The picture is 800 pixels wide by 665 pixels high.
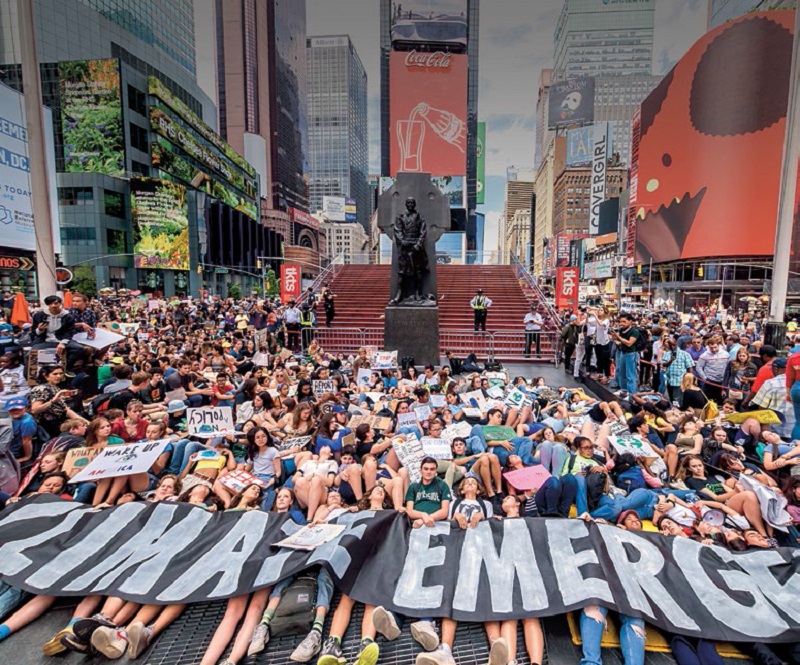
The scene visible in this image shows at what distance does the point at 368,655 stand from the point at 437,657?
1.77 ft

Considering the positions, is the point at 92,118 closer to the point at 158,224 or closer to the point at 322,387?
the point at 158,224

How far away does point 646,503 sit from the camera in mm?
5137

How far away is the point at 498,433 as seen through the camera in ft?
23.5

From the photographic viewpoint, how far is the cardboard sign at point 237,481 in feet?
18.0

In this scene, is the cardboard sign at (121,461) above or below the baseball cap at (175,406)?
above

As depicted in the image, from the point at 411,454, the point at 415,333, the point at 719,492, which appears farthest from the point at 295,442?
the point at 415,333

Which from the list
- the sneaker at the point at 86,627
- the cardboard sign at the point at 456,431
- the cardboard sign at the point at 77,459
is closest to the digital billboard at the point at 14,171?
the cardboard sign at the point at 77,459

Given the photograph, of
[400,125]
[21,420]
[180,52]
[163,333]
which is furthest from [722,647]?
[180,52]

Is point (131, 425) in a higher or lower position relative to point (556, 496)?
higher

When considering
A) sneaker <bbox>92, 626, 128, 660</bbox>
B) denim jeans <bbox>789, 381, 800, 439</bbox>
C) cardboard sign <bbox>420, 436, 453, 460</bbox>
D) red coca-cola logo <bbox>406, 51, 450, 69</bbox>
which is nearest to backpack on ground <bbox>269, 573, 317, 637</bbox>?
sneaker <bbox>92, 626, 128, 660</bbox>

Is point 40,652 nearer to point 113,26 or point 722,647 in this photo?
point 722,647

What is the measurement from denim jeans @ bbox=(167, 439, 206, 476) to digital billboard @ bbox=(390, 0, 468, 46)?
48.4 metres

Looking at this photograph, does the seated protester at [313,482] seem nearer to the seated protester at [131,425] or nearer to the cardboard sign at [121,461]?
the cardboard sign at [121,461]

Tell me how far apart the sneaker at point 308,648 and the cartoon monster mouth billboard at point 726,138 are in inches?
2274
